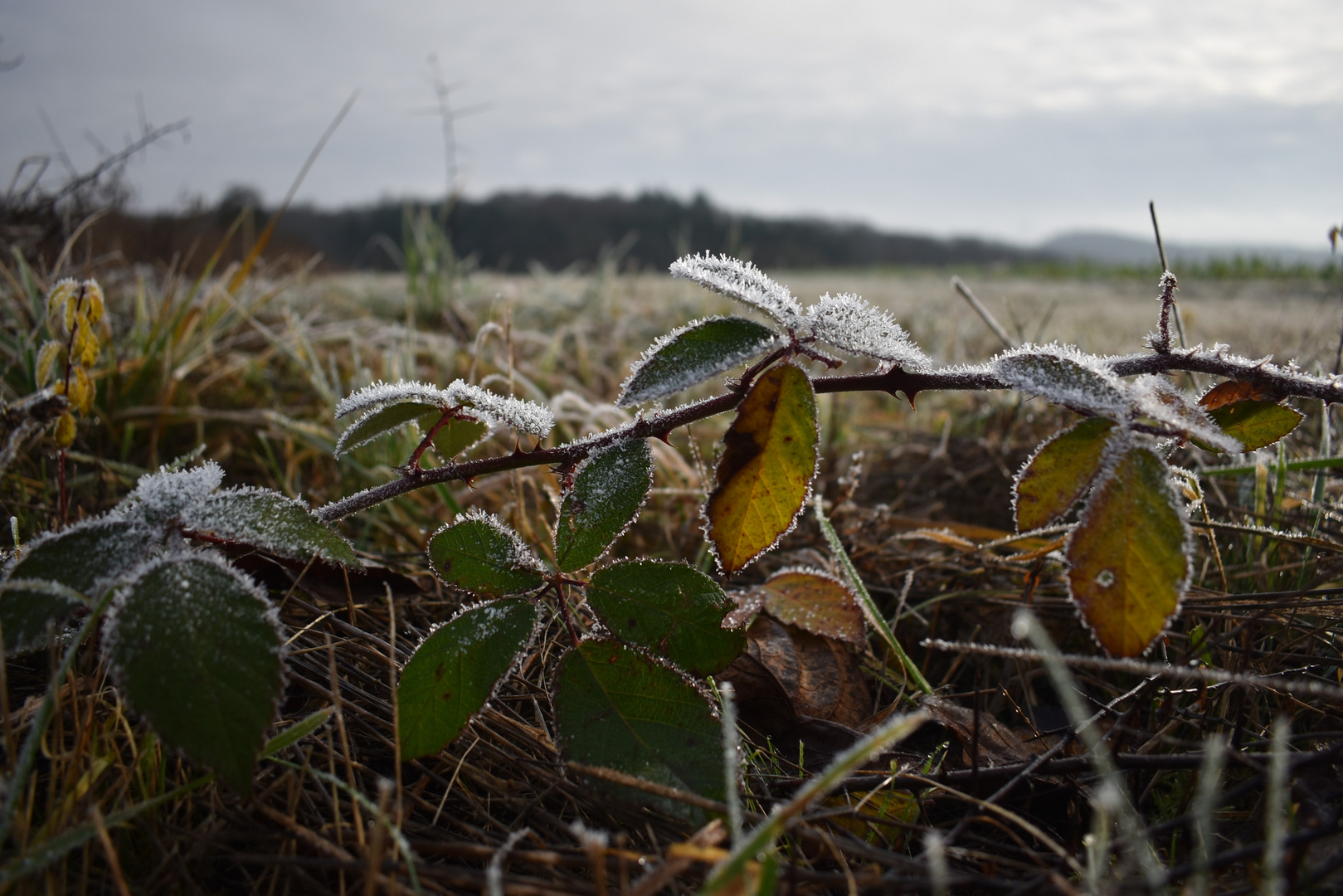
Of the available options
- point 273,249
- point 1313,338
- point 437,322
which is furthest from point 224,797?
point 273,249

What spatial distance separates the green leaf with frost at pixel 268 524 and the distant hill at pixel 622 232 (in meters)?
27.7

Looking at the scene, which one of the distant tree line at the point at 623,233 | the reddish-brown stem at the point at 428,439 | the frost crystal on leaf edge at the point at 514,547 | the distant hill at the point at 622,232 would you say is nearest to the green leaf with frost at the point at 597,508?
the frost crystal on leaf edge at the point at 514,547

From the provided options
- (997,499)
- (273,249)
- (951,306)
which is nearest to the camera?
(997,499)

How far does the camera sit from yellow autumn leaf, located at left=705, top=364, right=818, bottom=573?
76cm

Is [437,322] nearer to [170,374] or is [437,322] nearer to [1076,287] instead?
[170,374]

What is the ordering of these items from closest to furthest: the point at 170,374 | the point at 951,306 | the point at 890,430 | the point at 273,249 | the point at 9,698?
the point at 9,698
the point at 170,374
the point at 890,430
the point at 951,306
the point at 273,249

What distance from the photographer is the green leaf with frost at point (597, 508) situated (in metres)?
0.81

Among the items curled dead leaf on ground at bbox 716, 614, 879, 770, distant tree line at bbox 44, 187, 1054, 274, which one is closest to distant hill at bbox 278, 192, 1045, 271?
distant tree line at bbox 44, 187, 1054, 274

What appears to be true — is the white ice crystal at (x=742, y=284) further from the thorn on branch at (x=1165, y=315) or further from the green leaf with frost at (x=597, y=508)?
the thorn on branch at (x=1165, y=315)

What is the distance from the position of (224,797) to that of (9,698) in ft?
1.20

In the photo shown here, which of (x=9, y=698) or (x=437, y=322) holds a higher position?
(x=437, y=322)

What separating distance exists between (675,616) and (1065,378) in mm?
471

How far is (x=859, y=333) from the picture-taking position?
761 mm

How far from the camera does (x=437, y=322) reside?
3734mm
